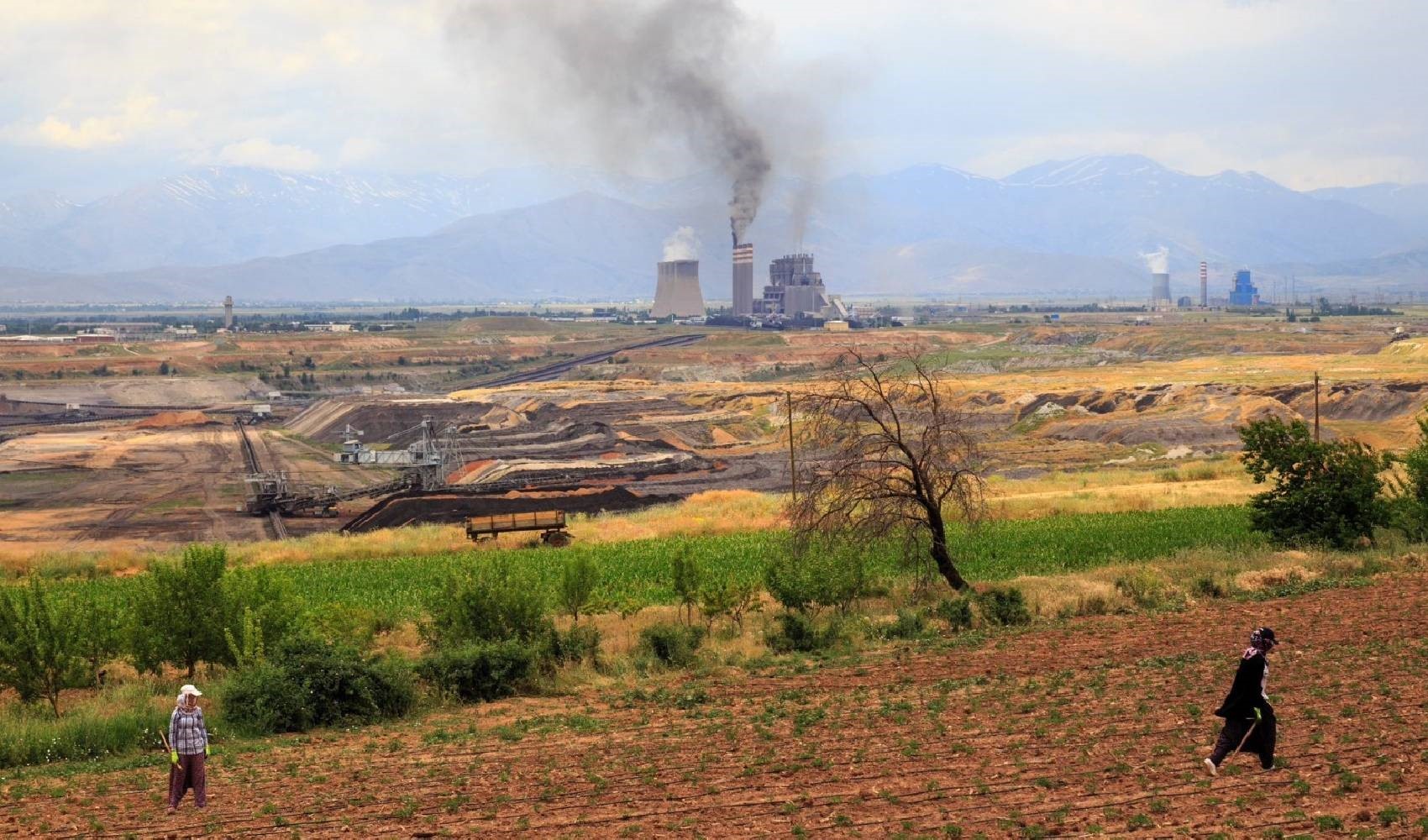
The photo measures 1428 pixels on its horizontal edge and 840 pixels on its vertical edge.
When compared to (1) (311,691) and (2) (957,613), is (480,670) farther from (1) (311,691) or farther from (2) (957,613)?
(2) (957,613)

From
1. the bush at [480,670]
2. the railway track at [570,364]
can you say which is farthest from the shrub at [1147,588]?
the railway track at [570,364]

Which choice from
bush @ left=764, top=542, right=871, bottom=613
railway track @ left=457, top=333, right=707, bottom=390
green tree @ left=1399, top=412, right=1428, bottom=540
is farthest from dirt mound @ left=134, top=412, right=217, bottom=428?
green tree @ left=1399, top=412, right=1428, bottom=540

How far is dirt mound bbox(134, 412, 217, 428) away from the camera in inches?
3767

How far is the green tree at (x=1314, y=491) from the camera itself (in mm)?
31984

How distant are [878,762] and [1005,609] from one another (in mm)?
9958

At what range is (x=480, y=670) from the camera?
21.0 meters

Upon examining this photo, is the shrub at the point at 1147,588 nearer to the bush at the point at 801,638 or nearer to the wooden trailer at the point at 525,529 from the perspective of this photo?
the bush at the point at 801,638

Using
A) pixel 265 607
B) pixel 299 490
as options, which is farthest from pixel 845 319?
pixel 265 607

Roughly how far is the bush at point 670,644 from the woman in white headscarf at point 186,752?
9374mm

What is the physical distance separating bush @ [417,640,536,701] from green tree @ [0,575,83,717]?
5431 mm

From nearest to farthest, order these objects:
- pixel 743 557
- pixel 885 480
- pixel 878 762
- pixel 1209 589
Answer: pixel 878 762 → pixel 1209 589 → pixel 885 480 → pixel 743 557

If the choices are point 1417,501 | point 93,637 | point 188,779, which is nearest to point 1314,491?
point 1417,501

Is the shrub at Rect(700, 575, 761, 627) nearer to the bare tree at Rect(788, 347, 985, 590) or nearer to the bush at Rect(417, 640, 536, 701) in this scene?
the bare tree at Rect(788, 347, 985, 590)

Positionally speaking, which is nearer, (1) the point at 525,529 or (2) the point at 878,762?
(2) the point at 878,762
